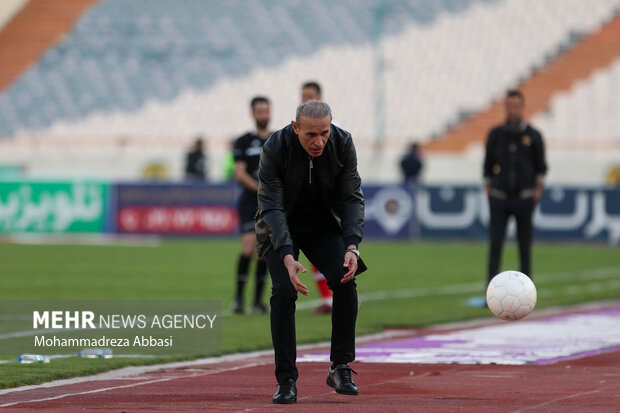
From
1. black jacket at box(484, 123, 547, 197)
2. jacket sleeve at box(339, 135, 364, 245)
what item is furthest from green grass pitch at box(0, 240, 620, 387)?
jacket sleeve at box(339, 135, 364, 245)

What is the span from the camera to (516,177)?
46.4 ft

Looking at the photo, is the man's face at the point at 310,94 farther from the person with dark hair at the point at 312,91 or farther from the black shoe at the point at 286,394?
the black shoe at the point at 286,394

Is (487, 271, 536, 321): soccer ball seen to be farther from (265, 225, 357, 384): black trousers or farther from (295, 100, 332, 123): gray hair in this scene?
(295, 100, 332, 123): gray hair

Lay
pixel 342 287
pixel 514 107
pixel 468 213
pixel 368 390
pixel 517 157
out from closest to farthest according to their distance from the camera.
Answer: pixel 342 287, pixel 368 390, pixel 514 107, pixel 517 157, pixel 468 213

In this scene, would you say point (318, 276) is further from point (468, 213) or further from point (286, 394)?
point (468, 213)

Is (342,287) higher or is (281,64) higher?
(281,64)

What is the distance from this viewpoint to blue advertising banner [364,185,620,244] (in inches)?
1072

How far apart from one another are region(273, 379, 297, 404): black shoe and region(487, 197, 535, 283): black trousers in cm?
744

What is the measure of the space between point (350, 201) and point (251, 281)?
36.6 ft

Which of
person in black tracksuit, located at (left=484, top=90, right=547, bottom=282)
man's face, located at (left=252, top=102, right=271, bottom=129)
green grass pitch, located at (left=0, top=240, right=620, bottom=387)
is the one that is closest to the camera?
green grass pitch, located at (left=0, top=240, right=620, bottom=387)

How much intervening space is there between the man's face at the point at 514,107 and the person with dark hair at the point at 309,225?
666 cm

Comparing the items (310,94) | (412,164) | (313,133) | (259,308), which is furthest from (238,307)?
(412,164)

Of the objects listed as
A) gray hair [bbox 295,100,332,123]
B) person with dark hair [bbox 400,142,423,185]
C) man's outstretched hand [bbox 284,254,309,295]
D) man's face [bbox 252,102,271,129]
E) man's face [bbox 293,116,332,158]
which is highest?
person with dark hair [bbox 400,142,423,185]

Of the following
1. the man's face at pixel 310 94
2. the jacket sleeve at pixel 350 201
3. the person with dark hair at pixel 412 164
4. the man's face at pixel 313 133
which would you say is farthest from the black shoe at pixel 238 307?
the person with dark hair at pixel 412 164
